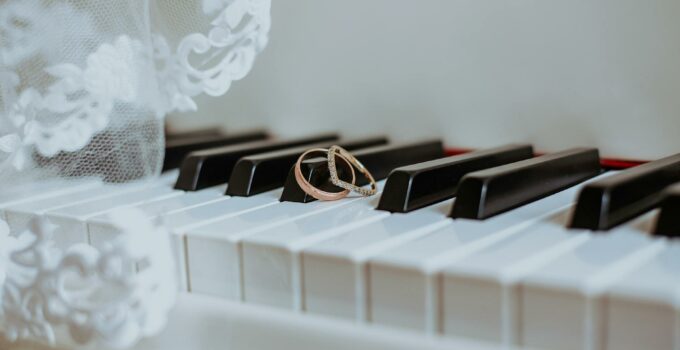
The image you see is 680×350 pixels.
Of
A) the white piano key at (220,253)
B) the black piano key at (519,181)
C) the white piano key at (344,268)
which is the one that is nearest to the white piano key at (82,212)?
the white piano key at (220,253)

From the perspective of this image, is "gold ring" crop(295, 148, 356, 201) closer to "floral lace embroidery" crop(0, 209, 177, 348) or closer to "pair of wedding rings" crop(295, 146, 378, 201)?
"pair of wedding rings" crop(295, 146, 378, 201)

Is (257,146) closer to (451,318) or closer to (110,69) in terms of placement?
(110,69)

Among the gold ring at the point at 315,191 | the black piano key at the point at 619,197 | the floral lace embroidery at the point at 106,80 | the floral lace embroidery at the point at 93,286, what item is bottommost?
the floral lace embroidery at the point at 93,286

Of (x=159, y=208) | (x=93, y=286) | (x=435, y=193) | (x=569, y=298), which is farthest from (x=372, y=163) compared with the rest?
(x=569, y=298)

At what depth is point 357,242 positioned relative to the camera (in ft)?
2.28

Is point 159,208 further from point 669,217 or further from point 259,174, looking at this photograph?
point 669,217

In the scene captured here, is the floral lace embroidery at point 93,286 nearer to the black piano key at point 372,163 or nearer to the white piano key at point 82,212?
the white piano key at point 82,212

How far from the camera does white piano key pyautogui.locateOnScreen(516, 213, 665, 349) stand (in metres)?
0.55

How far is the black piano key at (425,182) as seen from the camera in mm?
819

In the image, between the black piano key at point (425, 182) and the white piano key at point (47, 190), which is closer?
the black piano key at point (425, 182)

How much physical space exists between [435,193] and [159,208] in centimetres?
33

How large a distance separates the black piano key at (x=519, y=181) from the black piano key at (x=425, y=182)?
0.21 feet

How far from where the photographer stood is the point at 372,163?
1.03 metres

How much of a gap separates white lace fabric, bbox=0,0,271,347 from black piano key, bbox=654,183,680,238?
557mm
